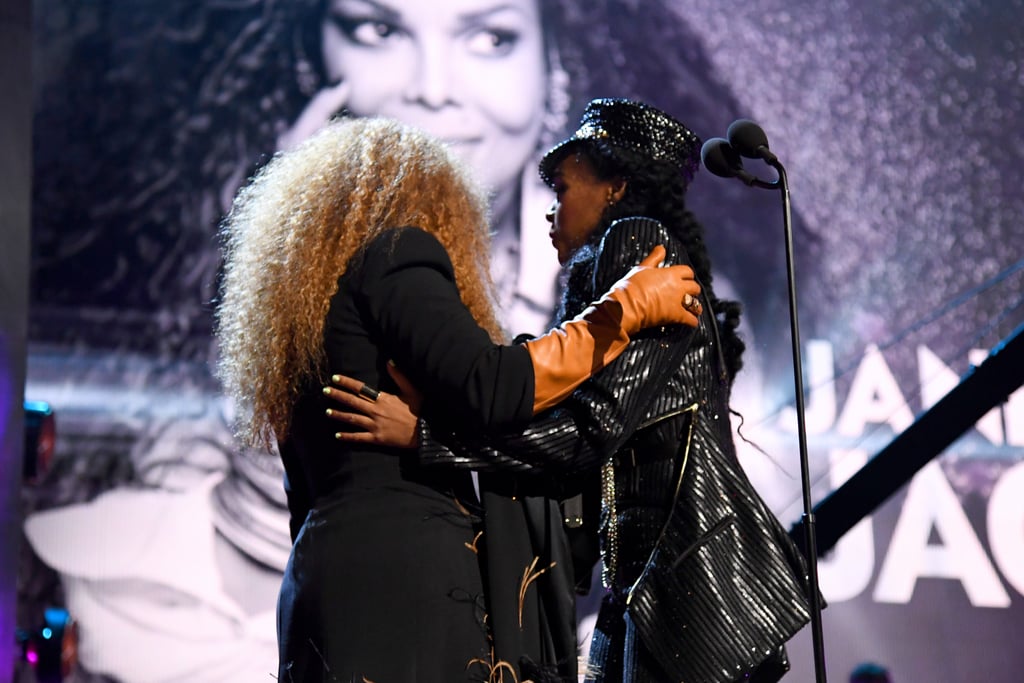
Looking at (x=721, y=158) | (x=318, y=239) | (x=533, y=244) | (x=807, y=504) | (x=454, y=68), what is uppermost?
(x=721, y=158)

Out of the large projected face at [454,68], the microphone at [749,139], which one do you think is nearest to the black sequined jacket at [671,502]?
the microphone at [749,139]

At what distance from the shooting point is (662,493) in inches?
67.7

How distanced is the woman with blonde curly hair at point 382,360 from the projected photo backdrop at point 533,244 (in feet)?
7.55

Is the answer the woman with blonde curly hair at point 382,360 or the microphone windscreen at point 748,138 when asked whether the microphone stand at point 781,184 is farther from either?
the woman with blonde curly hair at point 382,360

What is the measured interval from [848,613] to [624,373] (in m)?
2.96

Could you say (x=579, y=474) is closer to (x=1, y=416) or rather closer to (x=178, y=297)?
(x=1, y=416)

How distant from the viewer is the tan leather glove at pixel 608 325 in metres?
1.64

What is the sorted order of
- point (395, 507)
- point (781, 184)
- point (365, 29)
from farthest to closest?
point (365, 29), point (781, 184), point (395, 507)

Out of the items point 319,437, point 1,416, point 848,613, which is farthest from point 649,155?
point 848,613

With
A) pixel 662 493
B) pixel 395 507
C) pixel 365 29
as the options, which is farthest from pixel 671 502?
pixel 365 29

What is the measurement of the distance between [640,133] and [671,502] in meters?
0.75

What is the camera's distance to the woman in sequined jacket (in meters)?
1.62

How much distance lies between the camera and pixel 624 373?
171 centimetres

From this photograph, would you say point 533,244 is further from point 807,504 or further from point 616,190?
point 807,504
